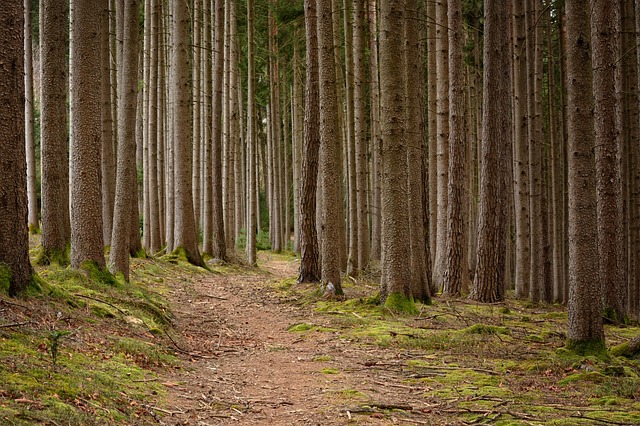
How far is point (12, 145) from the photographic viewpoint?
6371 millimetres

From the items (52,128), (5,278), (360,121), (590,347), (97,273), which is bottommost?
(590,347)

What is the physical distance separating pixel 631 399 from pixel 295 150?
2261cm

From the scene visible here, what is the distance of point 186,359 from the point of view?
7750 mm

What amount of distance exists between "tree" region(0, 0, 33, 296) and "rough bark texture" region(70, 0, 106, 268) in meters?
2.96

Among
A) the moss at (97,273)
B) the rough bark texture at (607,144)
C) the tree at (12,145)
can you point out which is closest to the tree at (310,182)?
the moss at (97,273)

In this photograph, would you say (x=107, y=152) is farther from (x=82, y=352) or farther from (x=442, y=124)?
(x=82, y=352)

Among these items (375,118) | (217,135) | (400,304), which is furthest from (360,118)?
(400,304)

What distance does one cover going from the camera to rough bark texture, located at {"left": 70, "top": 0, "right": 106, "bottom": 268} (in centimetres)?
935

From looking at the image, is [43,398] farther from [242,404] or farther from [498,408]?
[498,408]

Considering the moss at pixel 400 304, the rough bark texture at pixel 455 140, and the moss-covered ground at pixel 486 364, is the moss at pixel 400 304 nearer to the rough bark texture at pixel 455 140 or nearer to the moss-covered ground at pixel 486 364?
the moss-covered ground at pixel 486 364

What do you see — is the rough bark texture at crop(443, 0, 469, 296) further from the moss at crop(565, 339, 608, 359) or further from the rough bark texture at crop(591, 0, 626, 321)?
the moss at crop(565, 339, 608, 359)

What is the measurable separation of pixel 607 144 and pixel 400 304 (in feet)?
13.2

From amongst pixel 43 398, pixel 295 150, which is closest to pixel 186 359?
pixel 43 398

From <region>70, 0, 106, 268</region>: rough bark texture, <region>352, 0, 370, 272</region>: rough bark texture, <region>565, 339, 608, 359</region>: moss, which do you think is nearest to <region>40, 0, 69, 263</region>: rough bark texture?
<region>70, 0, 106, 268</region>: rough bark texture
